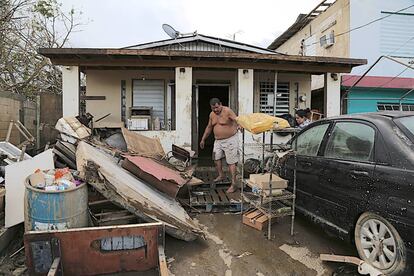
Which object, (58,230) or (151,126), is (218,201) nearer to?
(58,230)

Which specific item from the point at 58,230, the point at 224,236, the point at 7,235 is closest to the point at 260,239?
the point at 224,236

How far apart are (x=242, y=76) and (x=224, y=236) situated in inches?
193

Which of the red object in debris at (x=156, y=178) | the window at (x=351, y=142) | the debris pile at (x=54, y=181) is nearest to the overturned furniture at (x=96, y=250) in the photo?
the debris pile at (x=54, y=181)

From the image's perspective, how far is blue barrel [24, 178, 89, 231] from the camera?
3127 mm

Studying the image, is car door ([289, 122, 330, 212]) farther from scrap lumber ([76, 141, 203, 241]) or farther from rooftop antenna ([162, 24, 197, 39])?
rooftop antenna ([162, 24, 197, 39])

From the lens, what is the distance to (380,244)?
283 centimetres

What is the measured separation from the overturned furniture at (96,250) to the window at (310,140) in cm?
220

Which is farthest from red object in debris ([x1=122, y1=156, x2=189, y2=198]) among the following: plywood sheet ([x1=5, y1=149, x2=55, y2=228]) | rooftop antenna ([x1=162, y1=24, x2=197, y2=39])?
rooftop antenna ([x1=162, y1=24, x2=197, y2=39])

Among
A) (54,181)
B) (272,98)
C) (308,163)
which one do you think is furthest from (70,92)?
(308,163)

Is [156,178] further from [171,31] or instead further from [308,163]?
[171,31]

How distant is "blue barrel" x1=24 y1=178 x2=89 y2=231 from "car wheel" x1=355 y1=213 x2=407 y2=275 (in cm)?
300

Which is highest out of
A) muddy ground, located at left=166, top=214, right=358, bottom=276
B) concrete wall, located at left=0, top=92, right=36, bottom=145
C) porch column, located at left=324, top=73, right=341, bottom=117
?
porch column, located at left=324, top=73, right=341, bottom=117

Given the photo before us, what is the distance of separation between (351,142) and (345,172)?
35 cm

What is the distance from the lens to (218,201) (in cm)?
488
